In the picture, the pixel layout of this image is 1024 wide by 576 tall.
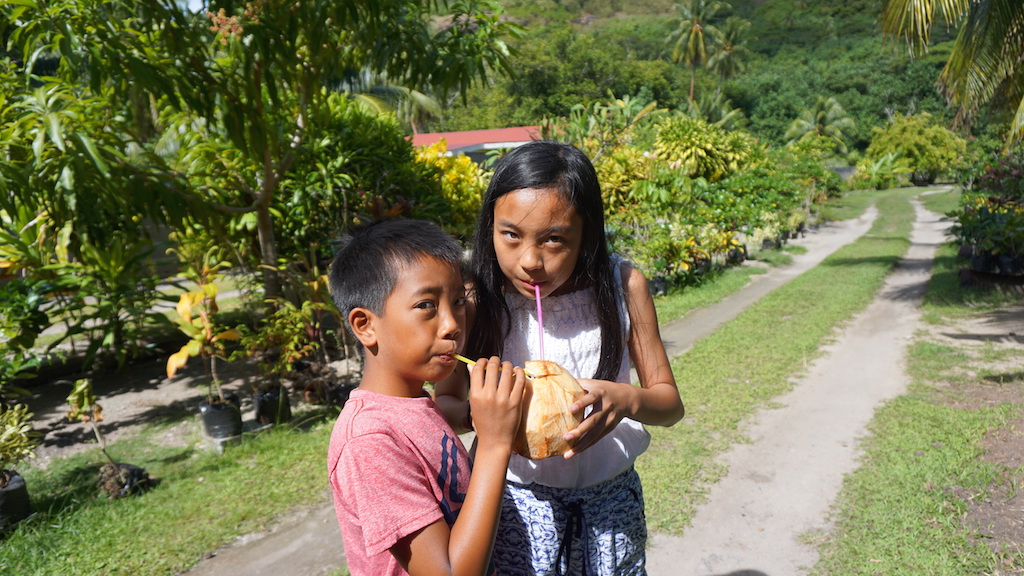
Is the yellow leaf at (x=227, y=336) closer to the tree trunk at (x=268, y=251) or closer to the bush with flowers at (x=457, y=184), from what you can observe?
the tree trunk at (x=268, y=251)

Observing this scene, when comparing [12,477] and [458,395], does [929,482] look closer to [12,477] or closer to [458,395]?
[458,395]

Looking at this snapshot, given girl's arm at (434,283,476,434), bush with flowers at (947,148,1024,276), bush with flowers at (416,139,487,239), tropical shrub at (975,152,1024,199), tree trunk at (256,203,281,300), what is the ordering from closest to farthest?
girl's arm at (434,283,476,434), tree trunk at (256,203,281,300), bush with flowers at (416,139,487,239), bush with flowers at (947,148,1024,276), tropical shrub at (975,152,1024,199)

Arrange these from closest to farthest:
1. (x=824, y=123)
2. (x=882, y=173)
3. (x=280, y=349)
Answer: (x=280, y=349)
(x=882, y=173)
(x=824, y=123)

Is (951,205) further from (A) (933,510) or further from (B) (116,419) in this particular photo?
(B) (116,419)

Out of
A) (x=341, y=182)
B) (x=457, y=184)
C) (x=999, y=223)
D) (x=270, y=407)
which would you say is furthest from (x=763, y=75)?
(x=270, y=407)

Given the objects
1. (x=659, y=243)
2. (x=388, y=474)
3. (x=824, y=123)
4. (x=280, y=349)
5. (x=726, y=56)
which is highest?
(x=726, y=56)

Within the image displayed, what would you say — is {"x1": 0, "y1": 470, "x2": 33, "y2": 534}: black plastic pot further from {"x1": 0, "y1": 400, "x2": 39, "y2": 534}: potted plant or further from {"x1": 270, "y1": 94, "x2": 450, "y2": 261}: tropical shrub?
{"x1": 270, "y1": 94, "x2": 450, "y2": 261}: tropical shrub

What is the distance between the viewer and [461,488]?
1.23 metres

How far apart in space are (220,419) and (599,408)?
3.93 meters

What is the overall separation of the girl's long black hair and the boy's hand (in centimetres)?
35

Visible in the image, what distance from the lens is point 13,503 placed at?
3.44m

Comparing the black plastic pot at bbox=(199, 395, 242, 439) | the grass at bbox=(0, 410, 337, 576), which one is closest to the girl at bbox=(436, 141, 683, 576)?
the grass at bbox=(0, 410, 337, 576)

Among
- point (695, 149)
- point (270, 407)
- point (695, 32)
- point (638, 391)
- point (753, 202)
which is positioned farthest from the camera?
point (695, 32)

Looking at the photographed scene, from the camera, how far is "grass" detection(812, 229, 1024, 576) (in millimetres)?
2963
